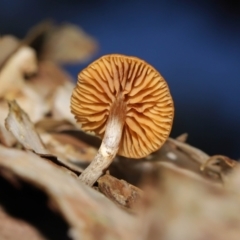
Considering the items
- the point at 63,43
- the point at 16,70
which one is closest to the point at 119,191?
the point at 16,70

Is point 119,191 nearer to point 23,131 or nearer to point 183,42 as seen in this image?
point 23,131

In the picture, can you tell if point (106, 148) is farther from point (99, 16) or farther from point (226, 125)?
point (99, 16)

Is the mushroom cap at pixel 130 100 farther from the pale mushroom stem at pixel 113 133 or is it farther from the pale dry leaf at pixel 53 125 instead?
the pale dry leaf at pixel 53 125

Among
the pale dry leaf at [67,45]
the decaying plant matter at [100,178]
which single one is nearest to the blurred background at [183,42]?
the pale dry leaf at [67,45]

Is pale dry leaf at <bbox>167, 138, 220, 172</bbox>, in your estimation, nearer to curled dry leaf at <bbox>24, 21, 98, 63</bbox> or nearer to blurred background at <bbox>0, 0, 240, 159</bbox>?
blurred background at <bbox>0, 0, 240, 159</bbox>

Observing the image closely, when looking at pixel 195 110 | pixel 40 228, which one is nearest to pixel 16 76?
pixel 195 110

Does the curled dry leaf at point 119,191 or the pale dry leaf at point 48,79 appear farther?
the pale dry leaf at point 48,79
